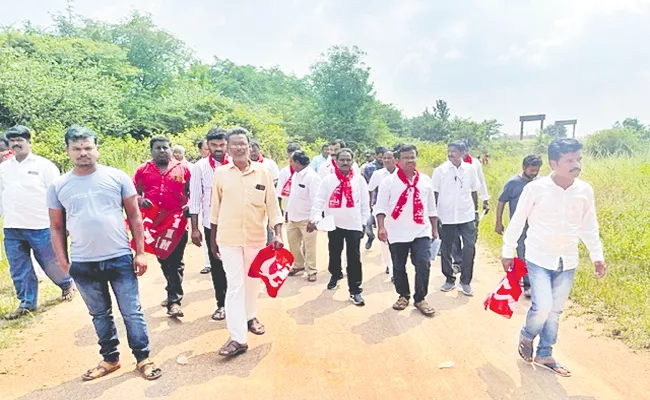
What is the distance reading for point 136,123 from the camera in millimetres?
19828

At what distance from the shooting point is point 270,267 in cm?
413

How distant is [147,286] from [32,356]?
7.13 feet

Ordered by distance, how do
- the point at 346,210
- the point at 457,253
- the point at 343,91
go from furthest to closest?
the point at 343,91, the point at 457,253, the point at 346,210

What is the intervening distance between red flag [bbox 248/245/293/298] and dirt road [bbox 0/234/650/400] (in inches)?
24.5

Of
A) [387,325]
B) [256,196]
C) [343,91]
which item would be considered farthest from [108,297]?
[343,91]

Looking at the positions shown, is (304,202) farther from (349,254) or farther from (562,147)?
(562,147)

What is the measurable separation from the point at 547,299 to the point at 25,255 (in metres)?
5.51

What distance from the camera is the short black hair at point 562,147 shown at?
3.47m

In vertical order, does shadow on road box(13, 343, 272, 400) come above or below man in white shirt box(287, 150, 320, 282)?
below

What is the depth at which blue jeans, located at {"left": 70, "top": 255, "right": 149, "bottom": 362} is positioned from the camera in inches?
137

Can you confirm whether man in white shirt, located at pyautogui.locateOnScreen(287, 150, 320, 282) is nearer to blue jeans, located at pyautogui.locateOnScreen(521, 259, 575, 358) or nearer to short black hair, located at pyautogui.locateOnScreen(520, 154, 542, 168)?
short black hair, located at pyautogui.locateOnScreen(520, 154, 542, 168)

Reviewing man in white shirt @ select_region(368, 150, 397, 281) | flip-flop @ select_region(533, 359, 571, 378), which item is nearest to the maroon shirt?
man in white shirt @ select_region(368, 150, 397, 281)

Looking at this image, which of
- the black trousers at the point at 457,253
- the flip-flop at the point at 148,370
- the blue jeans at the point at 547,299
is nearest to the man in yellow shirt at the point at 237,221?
the flip-flop at the point at 148,370

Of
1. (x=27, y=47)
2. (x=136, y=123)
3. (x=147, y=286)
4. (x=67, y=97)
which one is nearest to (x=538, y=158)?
(x=147, y=286)
